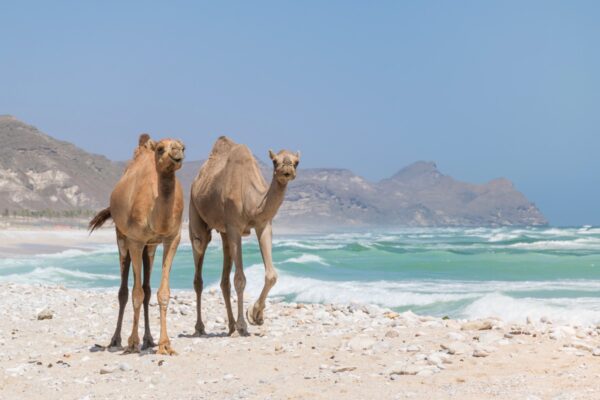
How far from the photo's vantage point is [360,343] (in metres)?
9.23

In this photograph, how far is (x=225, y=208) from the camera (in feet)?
34.4

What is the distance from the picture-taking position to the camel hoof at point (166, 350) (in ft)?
30.2

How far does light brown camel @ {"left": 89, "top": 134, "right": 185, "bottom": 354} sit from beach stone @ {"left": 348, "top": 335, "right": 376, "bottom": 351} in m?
2.00

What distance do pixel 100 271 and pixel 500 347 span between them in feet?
76.6

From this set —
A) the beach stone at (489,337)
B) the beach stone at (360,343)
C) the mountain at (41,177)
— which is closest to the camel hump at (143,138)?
the beach stone at (360,343)

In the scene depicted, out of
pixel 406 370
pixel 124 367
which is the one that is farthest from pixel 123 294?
A: pixel 406 370

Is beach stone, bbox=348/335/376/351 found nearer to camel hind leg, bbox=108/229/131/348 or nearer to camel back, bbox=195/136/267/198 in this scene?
camel back, bbox=195/136/267/198

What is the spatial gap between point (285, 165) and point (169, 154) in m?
1.61

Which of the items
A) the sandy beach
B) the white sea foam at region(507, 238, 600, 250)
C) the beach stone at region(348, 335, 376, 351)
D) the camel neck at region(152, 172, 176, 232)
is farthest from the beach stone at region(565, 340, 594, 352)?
the white sea foam at region(507, 238, 600, 250)

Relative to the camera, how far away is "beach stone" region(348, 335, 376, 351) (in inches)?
359

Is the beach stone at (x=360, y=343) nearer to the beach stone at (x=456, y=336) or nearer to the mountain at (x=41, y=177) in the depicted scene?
the beach stone at (x=456, y=336)

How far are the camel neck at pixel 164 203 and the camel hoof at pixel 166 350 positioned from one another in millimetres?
1345

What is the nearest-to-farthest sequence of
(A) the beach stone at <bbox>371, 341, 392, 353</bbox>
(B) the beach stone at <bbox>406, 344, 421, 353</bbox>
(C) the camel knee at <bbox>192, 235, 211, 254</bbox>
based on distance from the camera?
1. (B) the beach stone at <bbox>406, 344, 421, 353</bbox>
2. (A) the beach stone at <bbox>371, 341, 392, 353</bbox>
3. (C) the camel knee at <bbox>192, 235, 211, 254</bbox>

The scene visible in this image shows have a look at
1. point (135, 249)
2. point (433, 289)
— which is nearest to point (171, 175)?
point (135, 249)
